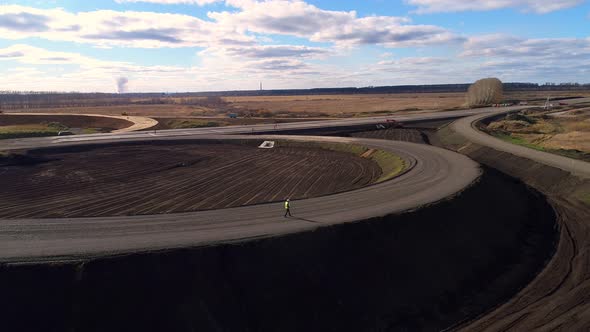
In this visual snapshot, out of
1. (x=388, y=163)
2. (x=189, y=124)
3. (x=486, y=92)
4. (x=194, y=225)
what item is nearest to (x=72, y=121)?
(x=189, y=124)

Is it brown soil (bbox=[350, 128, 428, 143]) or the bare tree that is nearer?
brown soil (bbox=[350, 128, 428, 143])

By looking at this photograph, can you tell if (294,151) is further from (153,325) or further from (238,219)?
(153,325)

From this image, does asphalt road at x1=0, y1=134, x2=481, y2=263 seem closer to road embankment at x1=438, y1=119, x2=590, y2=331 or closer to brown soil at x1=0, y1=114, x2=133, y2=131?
road embankment at x1=438, y1=119, x2=590, y2=331

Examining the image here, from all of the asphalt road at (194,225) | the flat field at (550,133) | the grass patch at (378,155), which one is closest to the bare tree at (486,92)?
the flat field at (550,133)

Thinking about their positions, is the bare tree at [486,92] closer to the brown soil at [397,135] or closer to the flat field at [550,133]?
the flat field at [550,133]

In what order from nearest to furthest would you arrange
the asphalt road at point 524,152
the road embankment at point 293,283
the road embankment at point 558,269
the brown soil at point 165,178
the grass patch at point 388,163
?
the road embankment at point 293,283 < the road embankment at point 558,269 < the brown soil at point 165,178 < the asphalt road at point 524,152 < the grass patch at point 388,163

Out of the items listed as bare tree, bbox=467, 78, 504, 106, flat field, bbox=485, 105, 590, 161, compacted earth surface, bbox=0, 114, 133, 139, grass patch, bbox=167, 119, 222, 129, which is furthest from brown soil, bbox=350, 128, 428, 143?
compacted earth surface, bbox=0, 114, 133, 139

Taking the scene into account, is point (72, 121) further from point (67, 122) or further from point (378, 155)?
→ point (378, 155)
